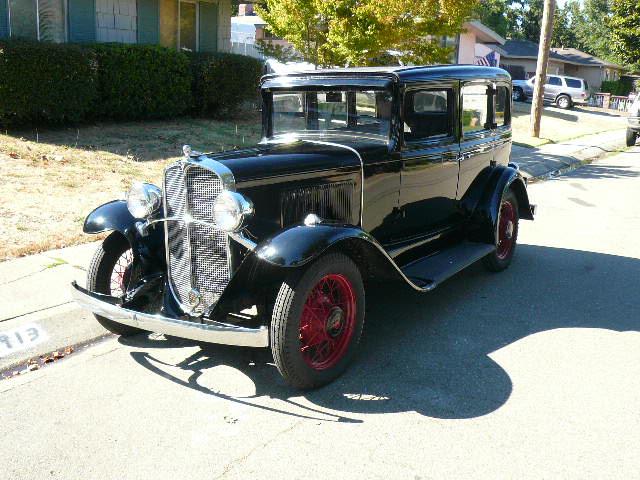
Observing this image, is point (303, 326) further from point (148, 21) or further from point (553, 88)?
point (553, 88)

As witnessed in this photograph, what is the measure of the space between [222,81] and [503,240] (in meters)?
9.59

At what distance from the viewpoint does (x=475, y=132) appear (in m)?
6.02

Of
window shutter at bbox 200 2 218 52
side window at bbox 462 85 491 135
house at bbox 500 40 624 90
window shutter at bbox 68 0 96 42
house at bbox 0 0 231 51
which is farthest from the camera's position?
house at bbox 500 40 624 90

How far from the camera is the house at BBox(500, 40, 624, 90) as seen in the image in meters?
45.4

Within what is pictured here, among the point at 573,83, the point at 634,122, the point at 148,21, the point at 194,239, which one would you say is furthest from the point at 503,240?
the point at 573,83

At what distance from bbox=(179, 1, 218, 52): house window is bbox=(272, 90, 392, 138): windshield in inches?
432

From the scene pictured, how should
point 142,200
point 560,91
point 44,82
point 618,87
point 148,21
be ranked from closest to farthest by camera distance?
point 142,200, point 44,82, point 148,21, point 560,91, point 618,87

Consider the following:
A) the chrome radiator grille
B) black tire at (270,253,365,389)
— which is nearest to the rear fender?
black tire at (270,253,365,389)

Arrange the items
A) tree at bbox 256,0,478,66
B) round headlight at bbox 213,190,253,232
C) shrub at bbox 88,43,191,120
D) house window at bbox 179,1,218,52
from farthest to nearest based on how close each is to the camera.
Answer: house window at bbox 179,1,218,52
shrub at bbox 88,43,191,120
tree at bbox 256,0,478,66
round headlight at bbox 213,190,253,232

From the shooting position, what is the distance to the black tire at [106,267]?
4461 millimetres

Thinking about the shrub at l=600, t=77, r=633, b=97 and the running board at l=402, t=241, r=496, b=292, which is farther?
the shrub at l=600, t=77, r=633, b=97

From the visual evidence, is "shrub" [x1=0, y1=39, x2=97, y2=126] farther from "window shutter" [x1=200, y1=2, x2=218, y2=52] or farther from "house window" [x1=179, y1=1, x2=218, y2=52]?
"window shutter" [x1=200, y1=2, x2=218, y2=52]

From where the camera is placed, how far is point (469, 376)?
13.5ft

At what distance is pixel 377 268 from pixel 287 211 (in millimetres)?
Result: 727
